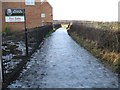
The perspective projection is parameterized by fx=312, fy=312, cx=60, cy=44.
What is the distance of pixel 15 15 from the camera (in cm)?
5125

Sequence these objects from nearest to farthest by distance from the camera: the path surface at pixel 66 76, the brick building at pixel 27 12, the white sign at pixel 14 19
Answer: the path surface at pixel 66 76 → the white sign at pixel 14 19 → the brick building at pixel 27 12

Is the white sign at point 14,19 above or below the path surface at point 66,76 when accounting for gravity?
above

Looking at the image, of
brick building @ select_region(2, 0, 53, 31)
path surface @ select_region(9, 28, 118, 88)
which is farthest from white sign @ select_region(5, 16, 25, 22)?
path surface @ select_region(9, 28, 118, 88)

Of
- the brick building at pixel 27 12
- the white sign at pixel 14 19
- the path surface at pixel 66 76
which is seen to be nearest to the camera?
the path surface at pixel 66 76

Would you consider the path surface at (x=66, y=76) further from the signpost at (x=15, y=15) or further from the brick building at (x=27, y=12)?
the brick building at (x=27, y=12)

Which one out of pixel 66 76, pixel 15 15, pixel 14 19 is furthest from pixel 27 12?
pixel 66 76

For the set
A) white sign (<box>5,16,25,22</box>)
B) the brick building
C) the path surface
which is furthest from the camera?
the brick building

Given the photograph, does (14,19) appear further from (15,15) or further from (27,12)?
(27,12)

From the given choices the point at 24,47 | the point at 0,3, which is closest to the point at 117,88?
the point at 24,47

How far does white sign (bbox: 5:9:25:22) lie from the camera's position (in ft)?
164

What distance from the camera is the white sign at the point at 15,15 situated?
50.0m

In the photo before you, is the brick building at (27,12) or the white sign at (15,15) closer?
the white sign at (15,15)

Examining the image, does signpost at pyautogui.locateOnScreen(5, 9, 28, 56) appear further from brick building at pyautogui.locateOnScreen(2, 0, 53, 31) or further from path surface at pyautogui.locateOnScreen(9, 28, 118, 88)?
path surface at pyautogui.locateOnScreen(9, 28, 118, 88)

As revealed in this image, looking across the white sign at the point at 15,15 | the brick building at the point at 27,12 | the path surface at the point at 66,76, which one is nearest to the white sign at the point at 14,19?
the white sign at the point at 15,15
